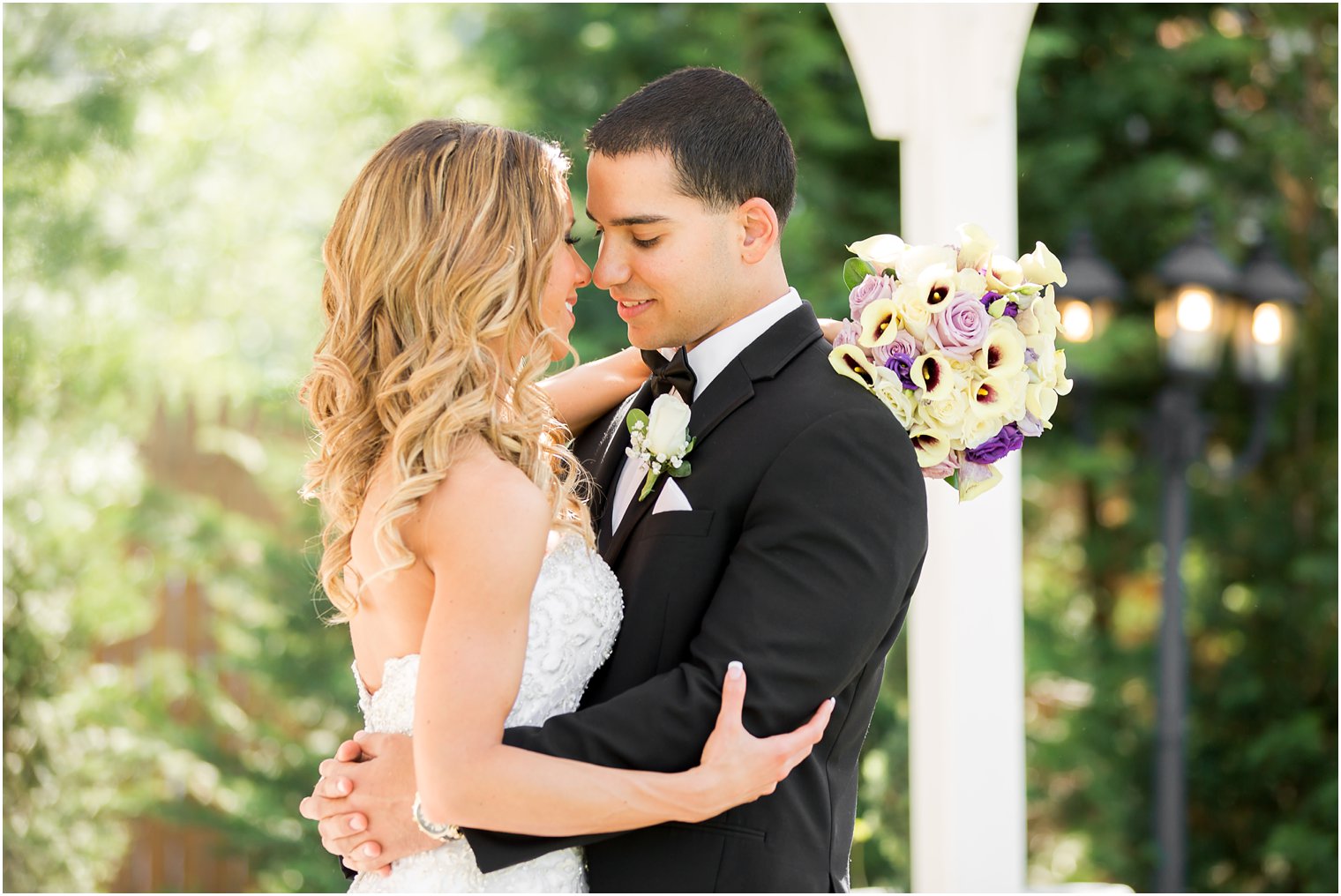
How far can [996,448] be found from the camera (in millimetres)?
2264

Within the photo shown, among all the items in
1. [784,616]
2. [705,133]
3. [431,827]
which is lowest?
[431,827]

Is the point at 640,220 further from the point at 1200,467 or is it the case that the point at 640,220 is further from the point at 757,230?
the point at 1200,467

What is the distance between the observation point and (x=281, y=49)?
23.1 feet

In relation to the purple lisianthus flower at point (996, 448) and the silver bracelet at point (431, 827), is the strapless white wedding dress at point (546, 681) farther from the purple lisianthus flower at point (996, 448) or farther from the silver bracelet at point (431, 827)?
the purple lisianthus flower at point (996, 448)

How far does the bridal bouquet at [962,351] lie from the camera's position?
7.07ft

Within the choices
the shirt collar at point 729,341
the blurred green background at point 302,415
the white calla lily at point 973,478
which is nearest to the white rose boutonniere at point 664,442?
the shirt collar at point 729,341

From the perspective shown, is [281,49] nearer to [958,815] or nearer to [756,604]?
[958,815]

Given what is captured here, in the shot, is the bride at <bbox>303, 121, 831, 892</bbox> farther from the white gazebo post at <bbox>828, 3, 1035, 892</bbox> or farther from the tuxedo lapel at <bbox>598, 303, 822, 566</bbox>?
the white gazebo post at <bbox>828, 3, 1035, 892</bbox>

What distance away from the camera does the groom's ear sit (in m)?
2.30

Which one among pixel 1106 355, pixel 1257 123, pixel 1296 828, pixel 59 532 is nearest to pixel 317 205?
pixel 59 532

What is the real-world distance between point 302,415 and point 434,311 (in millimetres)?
4641

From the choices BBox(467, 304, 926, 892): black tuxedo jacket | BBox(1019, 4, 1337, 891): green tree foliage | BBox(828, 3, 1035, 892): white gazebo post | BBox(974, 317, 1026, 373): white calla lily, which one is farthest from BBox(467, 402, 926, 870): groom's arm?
BBox(1019, 4, 1337, 891): green tree foliage

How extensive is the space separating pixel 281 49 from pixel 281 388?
1822mm

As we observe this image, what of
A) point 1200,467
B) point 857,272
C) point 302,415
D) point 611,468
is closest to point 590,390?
point 611,468
